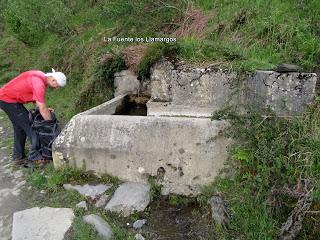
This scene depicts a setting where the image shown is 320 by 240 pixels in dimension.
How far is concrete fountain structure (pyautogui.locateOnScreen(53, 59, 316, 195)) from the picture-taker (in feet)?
13.3

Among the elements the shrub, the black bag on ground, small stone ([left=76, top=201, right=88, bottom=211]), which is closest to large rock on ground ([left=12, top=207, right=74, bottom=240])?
small stone ([left=76, top=201, right=88, bottom=211])

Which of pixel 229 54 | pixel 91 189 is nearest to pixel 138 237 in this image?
pixel 91 189

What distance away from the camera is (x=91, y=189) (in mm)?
4281

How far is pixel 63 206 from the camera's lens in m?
4.10

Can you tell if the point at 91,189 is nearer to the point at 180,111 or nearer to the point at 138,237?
the point at 138,237

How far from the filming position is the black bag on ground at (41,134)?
4.98 metres

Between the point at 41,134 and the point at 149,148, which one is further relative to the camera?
the point at 41,134

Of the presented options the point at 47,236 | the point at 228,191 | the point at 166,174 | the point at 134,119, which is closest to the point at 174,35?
the point at 134,119

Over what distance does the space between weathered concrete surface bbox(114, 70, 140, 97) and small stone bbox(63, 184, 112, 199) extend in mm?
1917

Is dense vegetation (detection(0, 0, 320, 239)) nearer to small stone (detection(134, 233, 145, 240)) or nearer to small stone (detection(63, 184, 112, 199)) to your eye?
small stone (detection(134, 233, 145, 240))

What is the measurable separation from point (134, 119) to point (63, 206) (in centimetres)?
121

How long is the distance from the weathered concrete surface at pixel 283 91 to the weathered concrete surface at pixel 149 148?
61 centimetres

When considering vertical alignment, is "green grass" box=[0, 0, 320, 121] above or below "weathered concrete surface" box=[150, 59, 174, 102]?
above

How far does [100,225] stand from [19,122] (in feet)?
7.21
